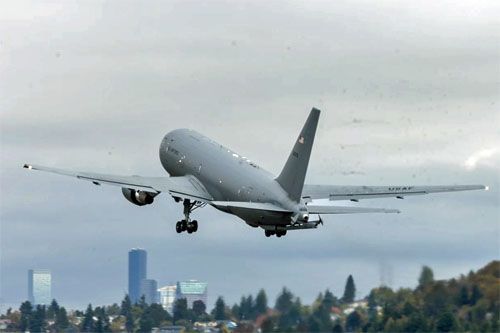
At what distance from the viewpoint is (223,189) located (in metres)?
136

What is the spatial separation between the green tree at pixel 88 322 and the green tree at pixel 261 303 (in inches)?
751

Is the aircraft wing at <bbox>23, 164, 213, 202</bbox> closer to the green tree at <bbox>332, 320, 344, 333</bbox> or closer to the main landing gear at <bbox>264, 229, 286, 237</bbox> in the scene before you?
the main landing gear at <bbox>264, 229, 286, 237</bbox>

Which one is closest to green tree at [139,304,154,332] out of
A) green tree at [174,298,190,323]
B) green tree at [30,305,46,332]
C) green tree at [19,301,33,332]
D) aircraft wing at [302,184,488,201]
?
green tree at [174,298,190,323]

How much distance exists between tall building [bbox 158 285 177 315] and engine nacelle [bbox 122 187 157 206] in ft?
24.6

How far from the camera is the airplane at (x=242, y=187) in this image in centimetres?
Answer: 12694

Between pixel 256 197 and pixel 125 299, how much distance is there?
65.2ft

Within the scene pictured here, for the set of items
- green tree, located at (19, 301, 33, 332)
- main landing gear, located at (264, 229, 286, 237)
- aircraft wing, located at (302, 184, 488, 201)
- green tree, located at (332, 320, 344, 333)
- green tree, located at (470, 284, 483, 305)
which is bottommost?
green tree, located at (332, 320, 344, 333)

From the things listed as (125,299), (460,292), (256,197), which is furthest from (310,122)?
(125,299)

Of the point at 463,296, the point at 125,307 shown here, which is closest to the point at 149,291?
the point at 125,307

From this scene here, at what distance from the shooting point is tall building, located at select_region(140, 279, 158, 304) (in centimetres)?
14312

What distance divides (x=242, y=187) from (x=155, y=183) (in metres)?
11.8

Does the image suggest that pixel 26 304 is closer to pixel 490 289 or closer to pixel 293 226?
pixel 293 226

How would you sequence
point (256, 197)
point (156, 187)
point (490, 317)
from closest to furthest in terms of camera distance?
point (490, 317) → point (256, 197) → point (156, 187)

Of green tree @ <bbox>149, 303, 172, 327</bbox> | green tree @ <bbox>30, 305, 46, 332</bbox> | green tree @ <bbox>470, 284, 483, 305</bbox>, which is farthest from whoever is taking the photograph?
green tree @ <bbox>30, 305, 46, 332</bbox>
